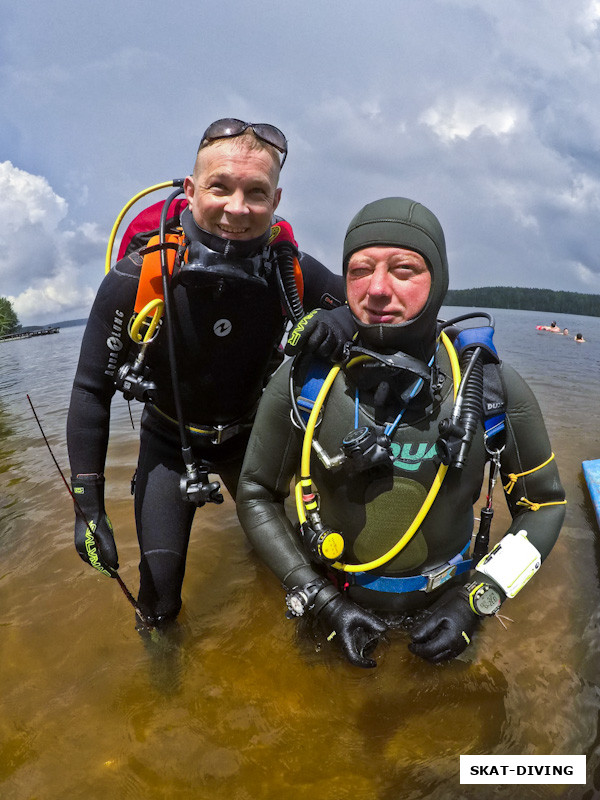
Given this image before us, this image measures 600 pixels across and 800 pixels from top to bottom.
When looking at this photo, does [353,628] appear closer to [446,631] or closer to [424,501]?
[446,631]

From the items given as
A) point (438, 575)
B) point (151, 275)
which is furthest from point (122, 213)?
point (438, 575)

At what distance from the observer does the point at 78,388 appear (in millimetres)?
2754

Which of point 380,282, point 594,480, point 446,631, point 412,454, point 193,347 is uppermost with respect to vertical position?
point 380,282

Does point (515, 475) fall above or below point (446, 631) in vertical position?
above

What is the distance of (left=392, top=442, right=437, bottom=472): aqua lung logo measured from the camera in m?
2.17

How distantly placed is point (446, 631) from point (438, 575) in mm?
270

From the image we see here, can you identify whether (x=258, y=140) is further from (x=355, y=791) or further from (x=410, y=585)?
(x=355, y=791)

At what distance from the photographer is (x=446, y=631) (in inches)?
85.3

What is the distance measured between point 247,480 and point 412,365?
1.07 m

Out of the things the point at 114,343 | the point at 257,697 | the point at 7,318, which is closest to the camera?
the point at 114,343

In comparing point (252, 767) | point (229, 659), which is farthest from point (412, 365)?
point (229, 659)


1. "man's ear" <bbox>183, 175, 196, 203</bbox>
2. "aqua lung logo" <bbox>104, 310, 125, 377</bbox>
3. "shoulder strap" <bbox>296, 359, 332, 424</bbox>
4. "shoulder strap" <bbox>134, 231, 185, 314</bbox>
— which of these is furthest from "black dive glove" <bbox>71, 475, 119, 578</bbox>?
"man's ear" <bbox>183, 175, 196, 203</bbox>

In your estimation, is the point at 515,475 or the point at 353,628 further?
the point at 515,475

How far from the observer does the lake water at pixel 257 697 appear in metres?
2.30
